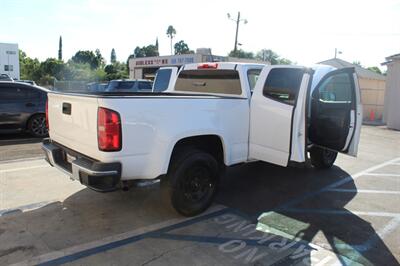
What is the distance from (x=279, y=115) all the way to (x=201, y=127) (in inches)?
47.5

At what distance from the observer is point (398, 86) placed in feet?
55.5

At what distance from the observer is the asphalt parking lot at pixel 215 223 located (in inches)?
147

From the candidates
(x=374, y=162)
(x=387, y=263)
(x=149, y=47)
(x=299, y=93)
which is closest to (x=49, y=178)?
(x=299, y=93)

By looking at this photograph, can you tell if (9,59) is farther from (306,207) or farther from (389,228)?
(389,228)

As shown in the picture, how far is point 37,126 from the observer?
9867 millimetres

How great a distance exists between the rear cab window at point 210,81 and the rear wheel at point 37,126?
5052 mm

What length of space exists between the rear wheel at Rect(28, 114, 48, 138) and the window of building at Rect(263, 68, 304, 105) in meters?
6.96

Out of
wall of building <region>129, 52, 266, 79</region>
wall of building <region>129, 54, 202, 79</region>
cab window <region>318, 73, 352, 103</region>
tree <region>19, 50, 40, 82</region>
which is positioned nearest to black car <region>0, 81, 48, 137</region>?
cab window <region>318, 73, 352, 103</region>

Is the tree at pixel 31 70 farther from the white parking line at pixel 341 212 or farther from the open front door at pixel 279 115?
the white parking line at pixel 341 212

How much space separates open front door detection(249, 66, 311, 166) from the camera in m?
5.00

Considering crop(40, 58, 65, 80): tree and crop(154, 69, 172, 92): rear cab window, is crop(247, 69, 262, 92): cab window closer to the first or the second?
crop(154, 69, 172, 92): rear cab window

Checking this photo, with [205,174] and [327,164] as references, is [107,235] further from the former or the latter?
[327,164]

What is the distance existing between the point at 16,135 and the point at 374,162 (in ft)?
29.7

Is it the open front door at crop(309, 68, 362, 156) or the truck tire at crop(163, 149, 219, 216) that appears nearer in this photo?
the truck tire at crop(163, 149, 219, 216)
